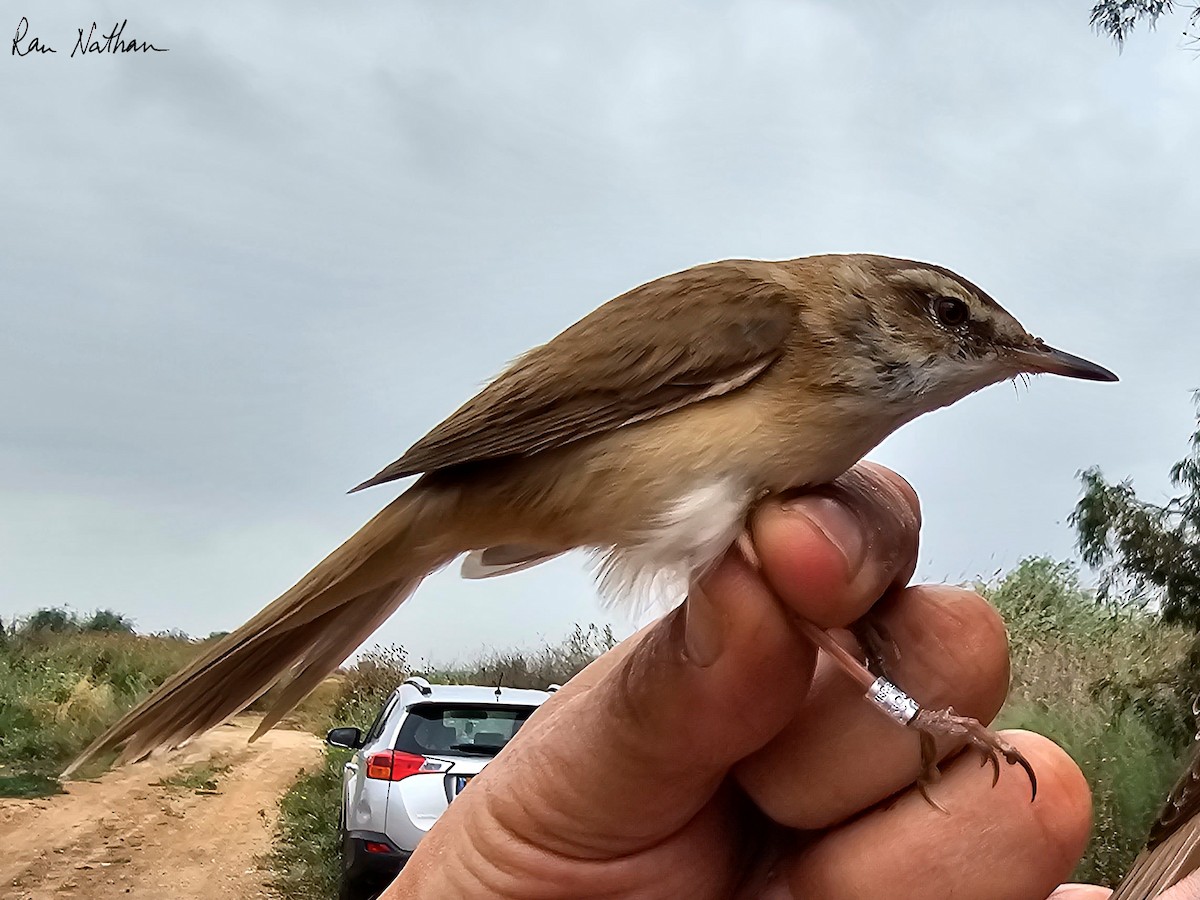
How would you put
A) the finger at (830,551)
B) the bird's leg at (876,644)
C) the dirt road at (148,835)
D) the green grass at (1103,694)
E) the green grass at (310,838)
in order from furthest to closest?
1. the green grass at (310,838)
2. the dirt road at (148,835)
3. the green grass at (1103,694)
4. the bird's leg at (876,644)
5. the finger at (830,551)

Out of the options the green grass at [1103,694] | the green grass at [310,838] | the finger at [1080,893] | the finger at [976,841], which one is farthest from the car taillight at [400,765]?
the finger at [976,841]

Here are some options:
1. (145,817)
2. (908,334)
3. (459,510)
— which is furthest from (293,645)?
(145,817)

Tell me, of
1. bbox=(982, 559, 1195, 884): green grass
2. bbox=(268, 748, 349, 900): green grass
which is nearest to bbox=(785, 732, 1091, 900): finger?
bbox=(982, 559, 1195, 884): green grass

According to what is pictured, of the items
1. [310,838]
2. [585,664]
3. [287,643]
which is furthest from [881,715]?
[310,838]

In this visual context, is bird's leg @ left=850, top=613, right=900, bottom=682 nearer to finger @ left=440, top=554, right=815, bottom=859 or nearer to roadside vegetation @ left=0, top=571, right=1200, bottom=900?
finger @ left=440, top=554, right=815, bottom=859

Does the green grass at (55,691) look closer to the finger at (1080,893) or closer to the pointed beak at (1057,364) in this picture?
the finger at (1080,893)

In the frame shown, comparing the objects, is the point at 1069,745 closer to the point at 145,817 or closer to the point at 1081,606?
the point at 1081,606
